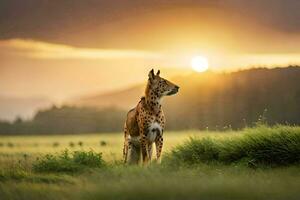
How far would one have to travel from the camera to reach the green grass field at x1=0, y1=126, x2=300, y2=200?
1403cm

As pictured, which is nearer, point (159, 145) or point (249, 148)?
point (249, 148)

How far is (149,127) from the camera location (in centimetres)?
2036

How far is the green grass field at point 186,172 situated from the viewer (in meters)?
14.0

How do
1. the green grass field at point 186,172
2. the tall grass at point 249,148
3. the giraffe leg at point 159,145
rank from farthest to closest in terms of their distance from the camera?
the giraffe leg at point 159,145
the tall grass at point 249,148
the green grass field at point 186,172

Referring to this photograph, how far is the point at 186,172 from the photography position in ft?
59.7

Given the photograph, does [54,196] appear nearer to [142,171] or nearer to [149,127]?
[142,171]

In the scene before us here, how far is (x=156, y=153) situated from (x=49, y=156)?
2.87 m

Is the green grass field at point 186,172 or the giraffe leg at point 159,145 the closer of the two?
the green grass field at point 186,172

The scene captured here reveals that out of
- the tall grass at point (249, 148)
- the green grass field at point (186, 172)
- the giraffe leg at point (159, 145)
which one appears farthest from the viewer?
the giraffe leg at point (159, 145)

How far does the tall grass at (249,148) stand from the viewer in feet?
65.1

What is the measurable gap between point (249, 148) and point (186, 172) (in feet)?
8.78

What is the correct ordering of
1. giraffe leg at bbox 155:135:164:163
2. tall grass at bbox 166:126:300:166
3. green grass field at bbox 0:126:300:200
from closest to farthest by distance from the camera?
1. green grass field at bbox 0:126:300:200
2. tall grass at bbox 166:126:300:166
3. giraffe leg at bbox 155:135:164:163

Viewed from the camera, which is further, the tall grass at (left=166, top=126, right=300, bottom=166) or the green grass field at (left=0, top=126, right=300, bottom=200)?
the tall grass at (left=166, top=126, right=300, bottom=166)

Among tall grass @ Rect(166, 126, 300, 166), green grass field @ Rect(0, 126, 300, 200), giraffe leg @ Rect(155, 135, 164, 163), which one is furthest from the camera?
giraffe leg @ Rect(155, 135, 164, 163)
